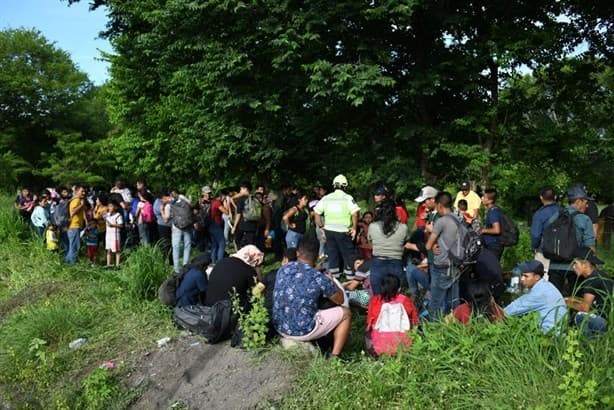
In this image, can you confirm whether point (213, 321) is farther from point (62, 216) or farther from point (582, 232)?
Answer: point (62, 216)

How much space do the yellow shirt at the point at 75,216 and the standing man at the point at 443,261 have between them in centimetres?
747

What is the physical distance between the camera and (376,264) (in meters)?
6.82

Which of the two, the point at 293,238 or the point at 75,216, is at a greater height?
the point at 75,216

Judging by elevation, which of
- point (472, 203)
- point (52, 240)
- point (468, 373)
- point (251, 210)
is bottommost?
point (468, 373)

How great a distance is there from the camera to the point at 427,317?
6266mm

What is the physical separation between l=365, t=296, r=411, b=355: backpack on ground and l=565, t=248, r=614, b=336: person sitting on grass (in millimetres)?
1581

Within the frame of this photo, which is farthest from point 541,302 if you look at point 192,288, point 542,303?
point 192,288

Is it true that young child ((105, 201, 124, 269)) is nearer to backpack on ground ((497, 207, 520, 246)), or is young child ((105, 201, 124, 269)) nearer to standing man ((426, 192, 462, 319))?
standing man ((426, 192, 462, 319))

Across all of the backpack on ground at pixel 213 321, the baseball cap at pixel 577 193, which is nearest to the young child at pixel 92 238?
the backpack on ground at pixel 213 321

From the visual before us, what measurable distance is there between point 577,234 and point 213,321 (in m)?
4.60

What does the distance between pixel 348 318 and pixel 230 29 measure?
8374 mm

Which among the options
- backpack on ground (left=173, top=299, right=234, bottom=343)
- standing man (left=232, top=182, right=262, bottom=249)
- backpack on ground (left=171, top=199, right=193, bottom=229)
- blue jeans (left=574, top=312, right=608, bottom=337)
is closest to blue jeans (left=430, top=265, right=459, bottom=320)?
blue jeans (left=574, top=312, right=608, bottom=337)

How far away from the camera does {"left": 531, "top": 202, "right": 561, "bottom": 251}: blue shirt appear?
6.63m

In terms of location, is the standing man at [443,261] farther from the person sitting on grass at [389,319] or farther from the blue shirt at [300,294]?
the blue shirt at [300,294]
